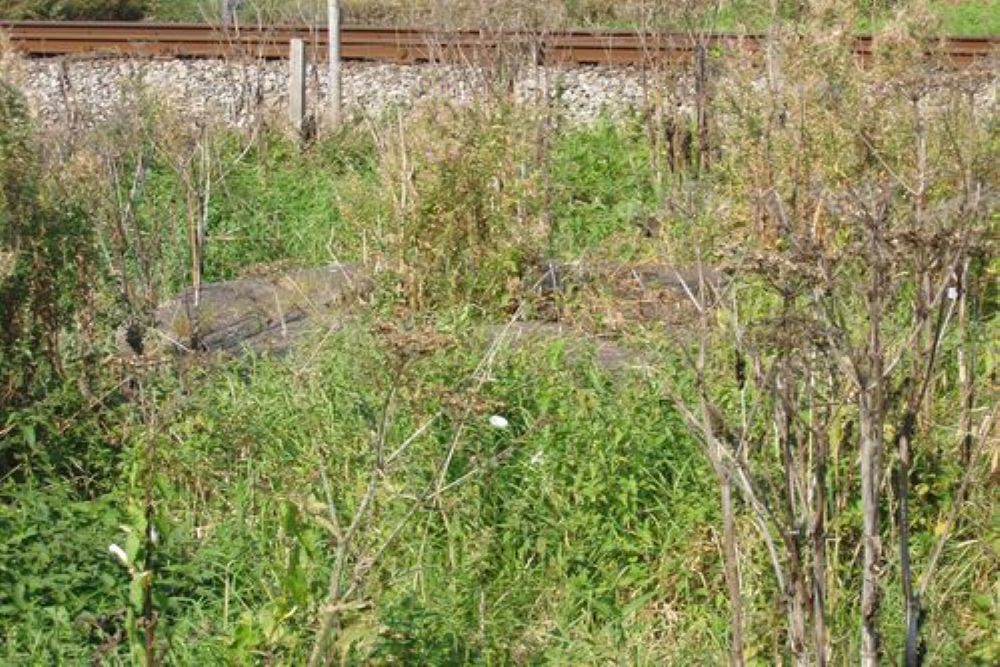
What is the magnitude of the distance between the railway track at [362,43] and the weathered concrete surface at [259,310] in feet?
13.1

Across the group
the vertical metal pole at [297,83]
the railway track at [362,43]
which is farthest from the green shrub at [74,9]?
the vertical metal pole at [297,83]

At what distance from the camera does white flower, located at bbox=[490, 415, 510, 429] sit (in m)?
6.00

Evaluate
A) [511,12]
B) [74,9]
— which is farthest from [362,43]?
[74,9]

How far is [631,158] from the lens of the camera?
12.3 meters

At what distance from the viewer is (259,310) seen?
8.77 m

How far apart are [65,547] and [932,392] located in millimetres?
3035

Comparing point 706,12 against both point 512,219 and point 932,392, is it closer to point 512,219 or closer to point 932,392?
point 512,219

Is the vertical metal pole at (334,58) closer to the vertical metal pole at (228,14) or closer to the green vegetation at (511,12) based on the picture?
the green vegetation at (511,12)

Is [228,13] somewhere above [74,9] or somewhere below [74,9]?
above

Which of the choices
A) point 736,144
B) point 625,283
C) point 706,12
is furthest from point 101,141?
point 706,12

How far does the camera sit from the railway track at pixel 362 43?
1312cm

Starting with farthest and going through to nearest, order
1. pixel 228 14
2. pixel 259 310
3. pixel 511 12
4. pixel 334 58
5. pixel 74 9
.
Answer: pixel 74 9 < pixel 228 14 < pixel 334 58 < pixel 511 12 < pixel 259 310

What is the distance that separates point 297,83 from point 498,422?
8.79 meters

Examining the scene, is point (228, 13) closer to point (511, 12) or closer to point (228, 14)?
point (228, 14)
